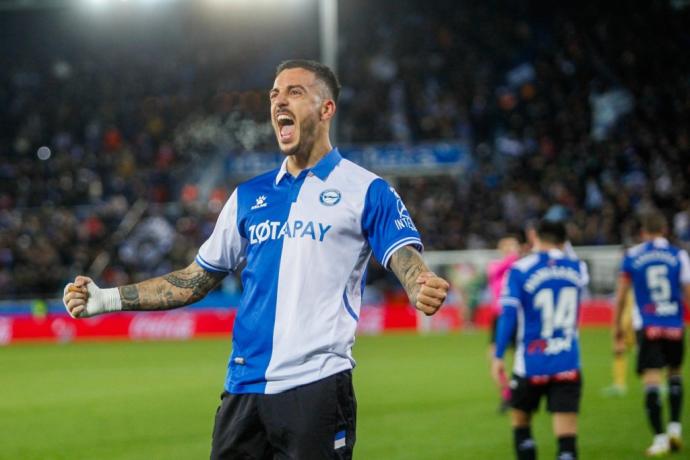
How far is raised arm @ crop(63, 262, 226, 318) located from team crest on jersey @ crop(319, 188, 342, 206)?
691 mm

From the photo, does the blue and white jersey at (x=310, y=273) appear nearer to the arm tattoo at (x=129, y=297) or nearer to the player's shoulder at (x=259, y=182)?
the player's shoulder at (x=259, y=182)

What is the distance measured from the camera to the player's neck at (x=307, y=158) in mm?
4598

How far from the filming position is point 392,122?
113 feet

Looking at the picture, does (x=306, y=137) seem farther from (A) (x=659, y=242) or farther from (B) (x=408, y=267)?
(A) (x=659, y=242)

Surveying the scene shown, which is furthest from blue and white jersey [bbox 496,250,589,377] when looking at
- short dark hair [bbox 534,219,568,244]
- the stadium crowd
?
the stadium crowd

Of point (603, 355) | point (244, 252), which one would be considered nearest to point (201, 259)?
point (244, 252)

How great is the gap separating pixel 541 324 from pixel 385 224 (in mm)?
3905

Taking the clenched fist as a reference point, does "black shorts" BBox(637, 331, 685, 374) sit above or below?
below

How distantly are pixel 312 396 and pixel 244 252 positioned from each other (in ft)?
2.62

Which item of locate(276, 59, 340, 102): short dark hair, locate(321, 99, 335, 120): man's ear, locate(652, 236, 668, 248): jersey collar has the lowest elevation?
locate(652, 236, 668, 248): jersey collar

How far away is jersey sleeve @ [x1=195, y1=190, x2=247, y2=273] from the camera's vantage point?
469cm

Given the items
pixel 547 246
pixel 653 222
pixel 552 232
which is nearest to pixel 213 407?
pixel 653 222

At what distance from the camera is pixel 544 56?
35156 millimetres

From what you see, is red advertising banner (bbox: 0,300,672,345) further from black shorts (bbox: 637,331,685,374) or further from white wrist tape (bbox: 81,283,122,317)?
white wrist tape (bbox: 81,283,122,317)
